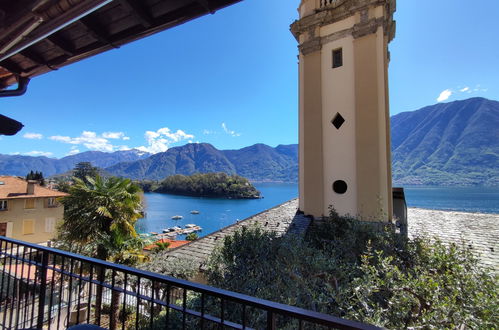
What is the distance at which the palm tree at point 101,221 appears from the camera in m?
10.1

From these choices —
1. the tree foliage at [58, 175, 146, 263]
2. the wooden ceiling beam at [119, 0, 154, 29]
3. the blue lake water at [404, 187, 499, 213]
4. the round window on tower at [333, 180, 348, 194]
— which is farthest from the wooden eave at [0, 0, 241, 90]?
the blue lake water at [404, 187, 499, 213]

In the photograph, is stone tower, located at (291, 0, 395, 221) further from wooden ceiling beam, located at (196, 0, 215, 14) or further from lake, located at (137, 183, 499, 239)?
lake, located at (137, 183, 499, 239)

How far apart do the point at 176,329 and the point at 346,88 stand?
1031 centimetres

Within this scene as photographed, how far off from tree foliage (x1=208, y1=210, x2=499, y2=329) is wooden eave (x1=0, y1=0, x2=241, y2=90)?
15.1ft

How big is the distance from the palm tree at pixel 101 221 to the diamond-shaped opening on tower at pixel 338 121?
9.86 metres

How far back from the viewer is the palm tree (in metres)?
10.1

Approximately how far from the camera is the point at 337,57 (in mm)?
10625

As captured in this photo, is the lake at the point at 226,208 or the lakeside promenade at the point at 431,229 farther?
the lake at the point at 226,208

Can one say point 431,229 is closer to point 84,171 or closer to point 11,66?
point 11,66

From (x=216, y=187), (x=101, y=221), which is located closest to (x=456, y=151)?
(x=216, y=187)

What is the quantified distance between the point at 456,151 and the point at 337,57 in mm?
181006

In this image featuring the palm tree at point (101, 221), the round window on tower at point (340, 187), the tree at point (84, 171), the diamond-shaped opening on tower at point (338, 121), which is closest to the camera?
the palm tree at point (101, 221)

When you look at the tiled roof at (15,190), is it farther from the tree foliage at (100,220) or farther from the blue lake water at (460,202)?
the blue lake water at (460,202)

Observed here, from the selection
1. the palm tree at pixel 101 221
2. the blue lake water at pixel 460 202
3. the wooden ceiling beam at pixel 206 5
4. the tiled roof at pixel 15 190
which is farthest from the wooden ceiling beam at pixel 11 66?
the blue lake water at pixel 460 202
